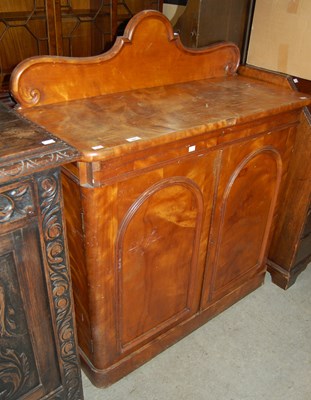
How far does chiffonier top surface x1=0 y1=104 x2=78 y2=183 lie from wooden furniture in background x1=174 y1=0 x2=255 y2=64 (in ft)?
3.18

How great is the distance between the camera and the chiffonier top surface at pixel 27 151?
853mm

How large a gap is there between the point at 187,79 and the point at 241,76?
33 cm

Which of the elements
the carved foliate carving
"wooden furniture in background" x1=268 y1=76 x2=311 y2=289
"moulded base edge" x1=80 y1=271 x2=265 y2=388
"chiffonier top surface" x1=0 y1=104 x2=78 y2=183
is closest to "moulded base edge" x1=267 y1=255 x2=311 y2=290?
"wooden furniture in background" x1=268 y1=76 x2=311 y2=289

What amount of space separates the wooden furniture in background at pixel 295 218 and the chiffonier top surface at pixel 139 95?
197mm

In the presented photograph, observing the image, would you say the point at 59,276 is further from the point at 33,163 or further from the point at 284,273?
the point at 284,273

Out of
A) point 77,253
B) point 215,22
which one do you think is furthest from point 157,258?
point 215,22

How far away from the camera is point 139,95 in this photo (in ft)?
4.75

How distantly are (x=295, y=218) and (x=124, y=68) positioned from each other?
1.09 m

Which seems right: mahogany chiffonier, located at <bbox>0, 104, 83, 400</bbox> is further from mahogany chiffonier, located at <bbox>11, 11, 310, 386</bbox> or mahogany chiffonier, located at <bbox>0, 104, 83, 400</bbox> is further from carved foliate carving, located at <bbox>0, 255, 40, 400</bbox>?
mahogany chiffonier, located at <bbox>11, 11, 310, 386</bbox>

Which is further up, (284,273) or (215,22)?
(215,22)

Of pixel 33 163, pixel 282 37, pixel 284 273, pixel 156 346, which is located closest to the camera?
pixel 33 163

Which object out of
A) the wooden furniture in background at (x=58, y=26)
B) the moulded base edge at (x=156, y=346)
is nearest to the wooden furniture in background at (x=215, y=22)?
the wooden furniture in background at (x=58, y=26)

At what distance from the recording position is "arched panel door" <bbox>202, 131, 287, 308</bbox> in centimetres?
148

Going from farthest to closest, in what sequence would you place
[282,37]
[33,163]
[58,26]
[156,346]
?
[58,26] → [282,37] → [156,346] → [33,163]
